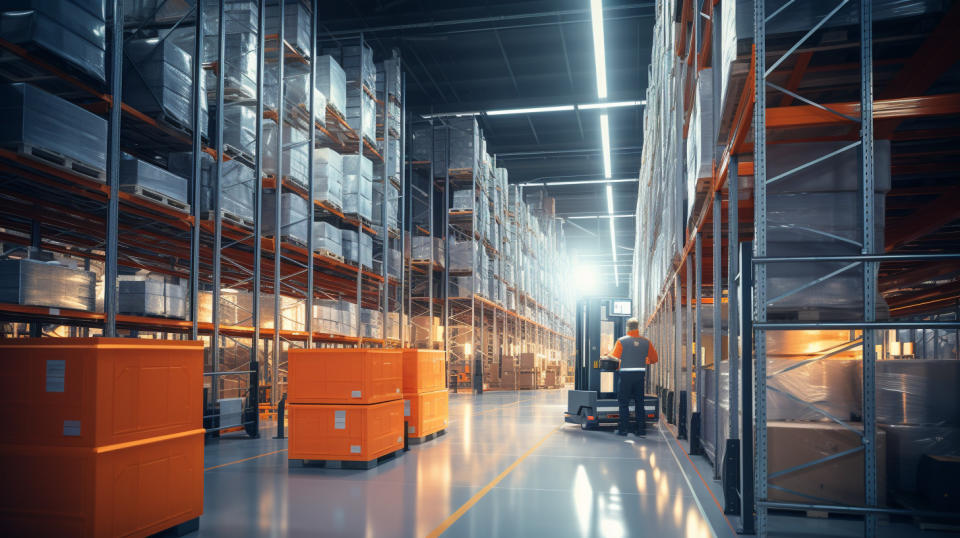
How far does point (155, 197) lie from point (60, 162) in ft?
4.98

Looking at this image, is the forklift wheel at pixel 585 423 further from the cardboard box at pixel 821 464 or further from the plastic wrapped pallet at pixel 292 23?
the plastic wrapped pallet at pixel 292 23

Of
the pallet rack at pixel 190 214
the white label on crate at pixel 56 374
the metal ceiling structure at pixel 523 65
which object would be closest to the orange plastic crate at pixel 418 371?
the pallet rack at pixel 190 214

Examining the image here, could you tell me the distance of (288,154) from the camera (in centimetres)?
1185

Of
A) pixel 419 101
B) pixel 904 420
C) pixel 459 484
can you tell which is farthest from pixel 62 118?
pixel 419 101

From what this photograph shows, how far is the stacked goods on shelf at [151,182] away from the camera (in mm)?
8039

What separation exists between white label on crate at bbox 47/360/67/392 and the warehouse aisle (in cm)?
143

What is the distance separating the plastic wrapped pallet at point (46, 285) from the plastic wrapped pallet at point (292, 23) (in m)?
6.27

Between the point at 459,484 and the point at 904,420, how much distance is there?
3609mm

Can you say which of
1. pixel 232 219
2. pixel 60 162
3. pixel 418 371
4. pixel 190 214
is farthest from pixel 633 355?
pixel 60 162

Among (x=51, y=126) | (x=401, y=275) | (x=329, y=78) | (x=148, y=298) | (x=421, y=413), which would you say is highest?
(x=329, y=78)

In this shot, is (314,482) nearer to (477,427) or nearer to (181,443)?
(181,443)

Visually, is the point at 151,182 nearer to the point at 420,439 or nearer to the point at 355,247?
the point at 420,439

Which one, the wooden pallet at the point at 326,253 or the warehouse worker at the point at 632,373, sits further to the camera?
the wooden pallet at the point at 326,253

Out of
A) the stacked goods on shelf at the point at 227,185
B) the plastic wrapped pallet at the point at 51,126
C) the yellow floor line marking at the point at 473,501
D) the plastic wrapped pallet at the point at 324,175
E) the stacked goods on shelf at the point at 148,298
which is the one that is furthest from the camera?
the plastic wrapped pallet at the point at 324,175
